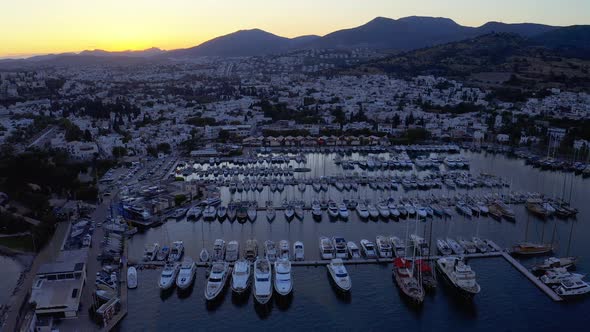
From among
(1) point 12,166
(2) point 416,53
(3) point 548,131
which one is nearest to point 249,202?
(1) point 12,166

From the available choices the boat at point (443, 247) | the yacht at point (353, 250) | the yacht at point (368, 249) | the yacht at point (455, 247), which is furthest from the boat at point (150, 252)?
the yacht at point (455, 247)

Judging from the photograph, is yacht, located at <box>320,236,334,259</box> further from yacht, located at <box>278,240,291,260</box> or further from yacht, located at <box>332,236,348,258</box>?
yacht, located at <box>278,240,291,260</box>

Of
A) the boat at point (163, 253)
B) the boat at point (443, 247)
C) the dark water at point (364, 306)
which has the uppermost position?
the boat at point (443, 247)

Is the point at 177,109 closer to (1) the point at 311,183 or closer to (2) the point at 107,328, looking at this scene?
(1) the point at 311,183

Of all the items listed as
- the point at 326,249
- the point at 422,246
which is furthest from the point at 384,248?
the point at 326,249

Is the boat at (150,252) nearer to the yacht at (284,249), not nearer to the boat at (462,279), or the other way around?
the yacht at (284,249)

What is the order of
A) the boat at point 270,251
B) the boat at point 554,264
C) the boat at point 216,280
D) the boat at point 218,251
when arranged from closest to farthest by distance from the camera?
the boat at point 216,280, the boat at point 554,264, the boat at point 270,251, the boat at point 218,251

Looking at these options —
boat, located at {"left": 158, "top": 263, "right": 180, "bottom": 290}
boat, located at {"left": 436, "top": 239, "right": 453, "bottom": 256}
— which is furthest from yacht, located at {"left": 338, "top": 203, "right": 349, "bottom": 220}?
boat, located at {"left": 158, "top": 263, "right": 180, "bottom": 290}
